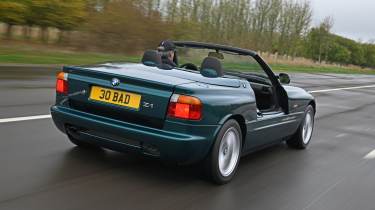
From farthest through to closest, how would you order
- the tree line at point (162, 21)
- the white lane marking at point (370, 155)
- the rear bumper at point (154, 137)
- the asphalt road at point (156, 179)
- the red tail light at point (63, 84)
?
the tree line at point (162, 21) → the white lane marking at point (370, 155) → the red tail light at point (63, 84) → the rear bumper at point (154, 137) → the asphalt road at point (156, 179)

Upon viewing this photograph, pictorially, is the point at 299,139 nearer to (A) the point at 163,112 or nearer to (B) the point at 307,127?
(B) the point at 307,127

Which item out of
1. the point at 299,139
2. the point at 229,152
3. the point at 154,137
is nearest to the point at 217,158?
the point at 229,152

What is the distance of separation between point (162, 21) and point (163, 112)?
2394cm

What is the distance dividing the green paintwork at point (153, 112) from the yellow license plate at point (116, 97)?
0.04 metres

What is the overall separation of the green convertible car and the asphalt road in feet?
0.91

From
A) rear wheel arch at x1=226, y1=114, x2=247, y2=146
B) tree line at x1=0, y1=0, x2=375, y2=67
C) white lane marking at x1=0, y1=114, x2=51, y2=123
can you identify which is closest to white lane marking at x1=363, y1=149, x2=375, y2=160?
rear wheel arch at x1=226, y1=114, x2=247, y2=146

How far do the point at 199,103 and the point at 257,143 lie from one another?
140 cm

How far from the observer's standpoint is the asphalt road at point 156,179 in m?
4.04

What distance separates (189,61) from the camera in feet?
20.0

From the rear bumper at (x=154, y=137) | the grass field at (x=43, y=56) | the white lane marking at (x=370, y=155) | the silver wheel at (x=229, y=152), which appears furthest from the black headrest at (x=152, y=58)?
the grass field at (x=43, y=56)

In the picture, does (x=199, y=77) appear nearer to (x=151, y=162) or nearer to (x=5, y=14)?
(x=151, y=162)

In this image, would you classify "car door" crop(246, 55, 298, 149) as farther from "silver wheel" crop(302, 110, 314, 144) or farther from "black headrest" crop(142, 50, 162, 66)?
"black headrest" crop(142, 50, 162, 66)

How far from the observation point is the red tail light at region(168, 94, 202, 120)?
171 inches

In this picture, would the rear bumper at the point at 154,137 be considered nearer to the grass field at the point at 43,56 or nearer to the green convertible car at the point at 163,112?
the green convertible car at the point at 163,112
